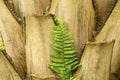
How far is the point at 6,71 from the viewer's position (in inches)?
50.6

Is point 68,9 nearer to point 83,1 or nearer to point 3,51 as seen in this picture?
point 83,1

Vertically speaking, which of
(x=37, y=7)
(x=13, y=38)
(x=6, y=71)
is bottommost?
(x=6, y=71)

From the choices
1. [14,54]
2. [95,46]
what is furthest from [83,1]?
[14,54]

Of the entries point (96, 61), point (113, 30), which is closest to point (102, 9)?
point (113, 30)

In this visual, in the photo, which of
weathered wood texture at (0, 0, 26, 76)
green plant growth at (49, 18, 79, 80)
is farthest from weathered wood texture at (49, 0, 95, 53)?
weathered wood texture at (0, 0, 26, 76)

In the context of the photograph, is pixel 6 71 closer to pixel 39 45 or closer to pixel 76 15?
pixel 39 45

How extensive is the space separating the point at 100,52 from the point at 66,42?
0.12 metres

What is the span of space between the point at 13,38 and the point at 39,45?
0.37 feet

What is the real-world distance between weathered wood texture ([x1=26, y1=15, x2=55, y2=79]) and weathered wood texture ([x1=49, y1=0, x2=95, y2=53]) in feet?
0.18

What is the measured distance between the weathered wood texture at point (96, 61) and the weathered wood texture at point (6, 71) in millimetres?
212

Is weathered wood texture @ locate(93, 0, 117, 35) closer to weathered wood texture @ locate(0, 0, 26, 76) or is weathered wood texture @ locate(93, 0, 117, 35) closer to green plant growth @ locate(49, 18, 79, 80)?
green plant growth @ locate(49, 18, 79, 80)

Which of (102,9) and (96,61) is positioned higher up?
(102,9)

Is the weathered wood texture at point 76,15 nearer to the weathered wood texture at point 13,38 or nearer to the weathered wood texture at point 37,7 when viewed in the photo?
the weathered wood texture at point 37,7

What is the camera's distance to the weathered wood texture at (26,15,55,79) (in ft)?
4.07
